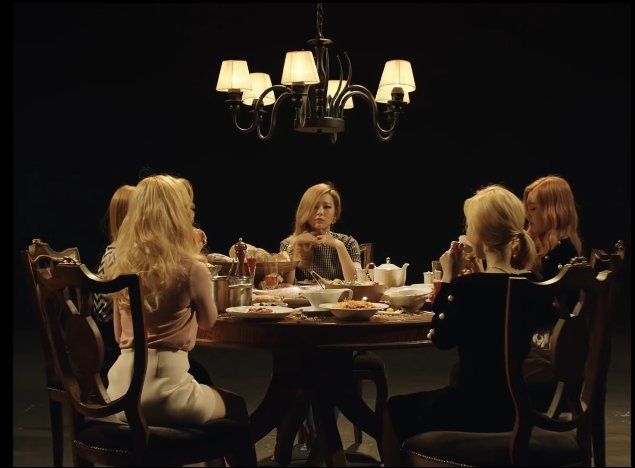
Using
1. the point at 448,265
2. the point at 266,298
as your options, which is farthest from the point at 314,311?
the point at 448,265

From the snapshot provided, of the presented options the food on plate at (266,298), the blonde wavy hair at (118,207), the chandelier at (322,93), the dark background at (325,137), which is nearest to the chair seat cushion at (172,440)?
the food on plate at (266,298)

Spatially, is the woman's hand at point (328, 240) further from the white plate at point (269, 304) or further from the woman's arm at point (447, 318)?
the woman's arm at point (447, 318)

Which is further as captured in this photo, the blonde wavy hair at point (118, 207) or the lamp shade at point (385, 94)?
the lamp shade at point (385, 94)

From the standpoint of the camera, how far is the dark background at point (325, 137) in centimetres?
826

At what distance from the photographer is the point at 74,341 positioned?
8.38ft

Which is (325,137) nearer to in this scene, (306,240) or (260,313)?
(306,240)

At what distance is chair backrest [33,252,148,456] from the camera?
96.3 inches

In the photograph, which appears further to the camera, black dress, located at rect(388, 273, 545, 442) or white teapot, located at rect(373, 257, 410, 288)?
white teapot, located at rect(373, 257, 410, 288)

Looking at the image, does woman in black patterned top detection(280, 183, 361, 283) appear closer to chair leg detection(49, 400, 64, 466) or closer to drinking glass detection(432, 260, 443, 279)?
drinking glass detection(432, 260, 443, 279)

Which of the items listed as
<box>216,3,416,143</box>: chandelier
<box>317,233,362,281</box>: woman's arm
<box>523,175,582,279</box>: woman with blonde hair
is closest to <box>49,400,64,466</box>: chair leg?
<box>216,3,416,143</box>: chandelier

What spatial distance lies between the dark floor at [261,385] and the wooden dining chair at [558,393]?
1.50 m

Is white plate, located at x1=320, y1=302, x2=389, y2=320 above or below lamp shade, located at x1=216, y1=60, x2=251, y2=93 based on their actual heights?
below

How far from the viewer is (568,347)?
8.05 ft

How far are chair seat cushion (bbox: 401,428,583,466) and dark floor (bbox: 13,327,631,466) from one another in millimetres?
1453
